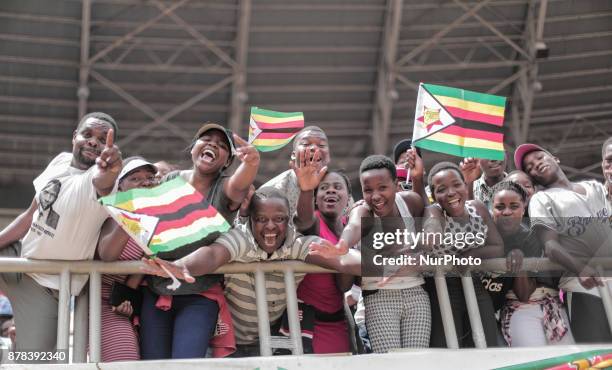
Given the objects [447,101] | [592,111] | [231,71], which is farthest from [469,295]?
[592,111]

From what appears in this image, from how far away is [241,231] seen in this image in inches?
179

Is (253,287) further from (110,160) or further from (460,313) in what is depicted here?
(460,313)

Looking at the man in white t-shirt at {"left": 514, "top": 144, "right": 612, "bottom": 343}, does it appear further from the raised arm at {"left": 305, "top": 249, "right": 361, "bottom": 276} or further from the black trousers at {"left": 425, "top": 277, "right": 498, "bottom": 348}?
the raised arm at {"left": 305, "top": 249, "right": 361, "bottom": 276}

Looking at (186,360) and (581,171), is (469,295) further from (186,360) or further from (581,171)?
(581,171)

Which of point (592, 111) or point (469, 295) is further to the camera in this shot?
point (592, 111)

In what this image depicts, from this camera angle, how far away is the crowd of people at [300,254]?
4.44 metres

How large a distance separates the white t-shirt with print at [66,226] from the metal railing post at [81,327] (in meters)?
0.05

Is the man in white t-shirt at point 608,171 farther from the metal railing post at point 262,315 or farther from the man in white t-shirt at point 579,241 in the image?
the metal railing post at point 262,315

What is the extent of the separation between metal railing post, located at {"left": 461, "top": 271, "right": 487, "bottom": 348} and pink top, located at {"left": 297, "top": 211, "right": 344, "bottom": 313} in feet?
2.27

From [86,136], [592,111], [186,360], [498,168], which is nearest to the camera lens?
[186,360]

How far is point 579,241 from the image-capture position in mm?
4855

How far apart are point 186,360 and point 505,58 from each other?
1255cm

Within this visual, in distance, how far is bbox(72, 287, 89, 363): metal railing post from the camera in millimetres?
4297

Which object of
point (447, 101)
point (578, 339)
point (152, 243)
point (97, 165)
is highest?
point (447, 101)
